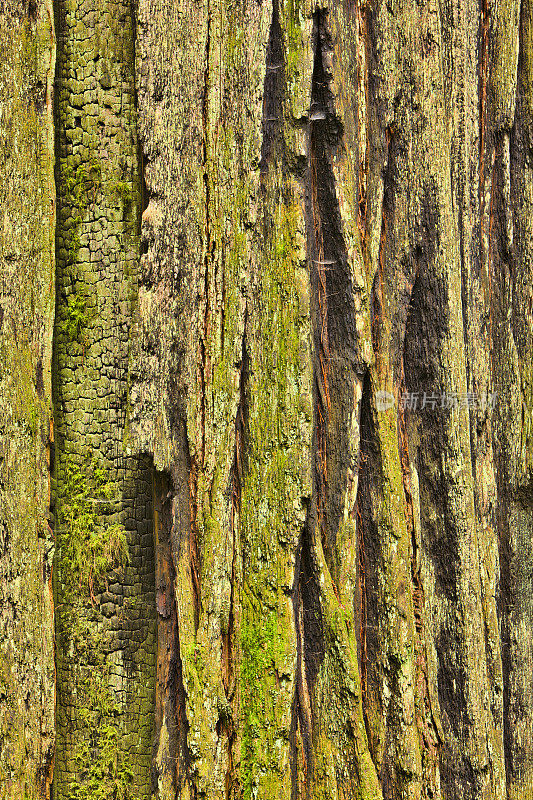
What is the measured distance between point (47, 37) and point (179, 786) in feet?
4.94

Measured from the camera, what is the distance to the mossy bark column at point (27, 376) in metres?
1.28

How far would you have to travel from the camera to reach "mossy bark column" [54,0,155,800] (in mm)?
1349

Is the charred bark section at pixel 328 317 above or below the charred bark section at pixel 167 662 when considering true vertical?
above

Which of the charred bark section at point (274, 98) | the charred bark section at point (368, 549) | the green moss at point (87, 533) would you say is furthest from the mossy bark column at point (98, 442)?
the charred bark section at point (368, 549)

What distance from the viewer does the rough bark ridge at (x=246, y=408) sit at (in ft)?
4.19

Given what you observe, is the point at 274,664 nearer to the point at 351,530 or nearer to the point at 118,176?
the point at 351,530

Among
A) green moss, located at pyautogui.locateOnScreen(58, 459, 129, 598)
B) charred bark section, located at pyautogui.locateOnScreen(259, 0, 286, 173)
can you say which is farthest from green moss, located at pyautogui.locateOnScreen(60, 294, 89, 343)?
charred bark section, located at pyautogui.locateOnScreen(259, 0, 286, 173)

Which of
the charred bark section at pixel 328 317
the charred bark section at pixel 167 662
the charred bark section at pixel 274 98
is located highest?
the charred bark section at pixel 274 98

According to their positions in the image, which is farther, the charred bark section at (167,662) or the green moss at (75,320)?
the green moss at (75,320)

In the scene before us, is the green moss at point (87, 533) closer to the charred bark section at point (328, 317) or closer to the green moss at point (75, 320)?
the green moss at point (75, 320)

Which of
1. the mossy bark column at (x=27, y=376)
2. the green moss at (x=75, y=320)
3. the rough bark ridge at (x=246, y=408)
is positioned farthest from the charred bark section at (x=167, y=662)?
the green moss at (x=75, y=320)

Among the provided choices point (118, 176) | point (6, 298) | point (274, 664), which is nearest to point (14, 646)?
point (274, 664)

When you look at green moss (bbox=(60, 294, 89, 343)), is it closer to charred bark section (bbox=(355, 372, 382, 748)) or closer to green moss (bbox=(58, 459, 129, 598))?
green moss (bbox=(58, 459, 129, 598))

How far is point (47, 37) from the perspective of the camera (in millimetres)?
1318
